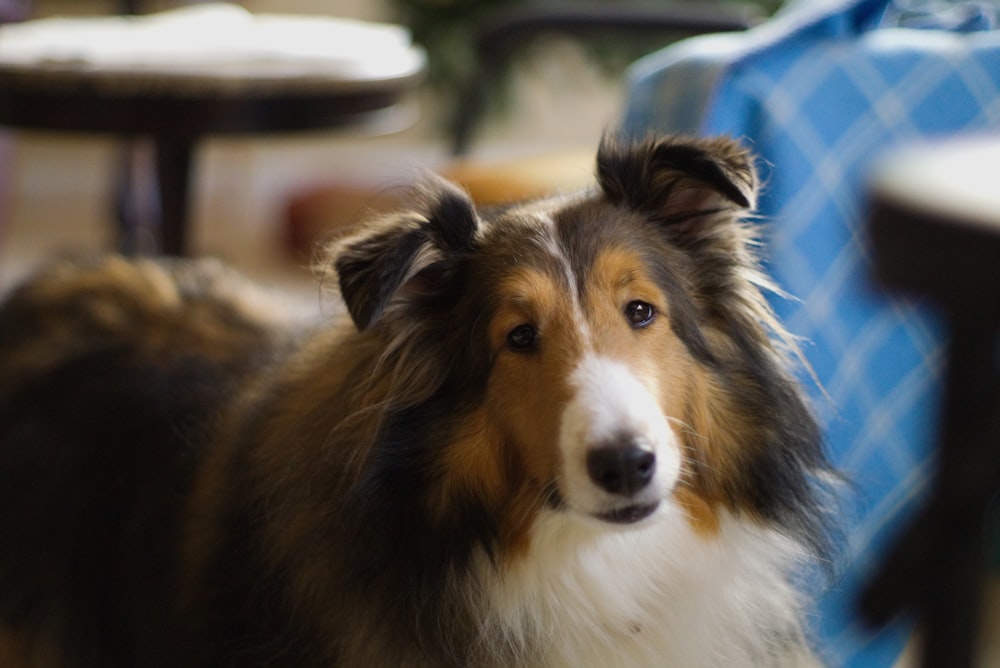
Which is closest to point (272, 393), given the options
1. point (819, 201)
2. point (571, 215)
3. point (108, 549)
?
point (108, 549)

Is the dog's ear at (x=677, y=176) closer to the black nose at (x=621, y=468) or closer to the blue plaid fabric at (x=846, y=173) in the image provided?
the blue plaid fabric at (x=846, y=173)

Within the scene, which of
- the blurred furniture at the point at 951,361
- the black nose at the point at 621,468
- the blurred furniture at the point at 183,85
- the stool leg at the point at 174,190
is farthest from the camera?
the stool leg at the point at 174,190

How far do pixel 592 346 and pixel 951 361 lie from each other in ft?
2.27

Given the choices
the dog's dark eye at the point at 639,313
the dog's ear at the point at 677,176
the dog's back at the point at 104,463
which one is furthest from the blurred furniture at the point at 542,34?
the dog's dark eye at the point at 639,313

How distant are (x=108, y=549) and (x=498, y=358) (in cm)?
98

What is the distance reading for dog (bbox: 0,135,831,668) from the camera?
1536 mm

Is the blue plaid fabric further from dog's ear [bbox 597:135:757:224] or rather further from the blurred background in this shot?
the blurred background

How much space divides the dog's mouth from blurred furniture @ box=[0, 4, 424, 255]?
1.70 metres

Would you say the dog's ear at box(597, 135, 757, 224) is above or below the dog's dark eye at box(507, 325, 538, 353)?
above

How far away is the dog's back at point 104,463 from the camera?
2074 mm

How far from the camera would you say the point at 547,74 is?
654 centimetres

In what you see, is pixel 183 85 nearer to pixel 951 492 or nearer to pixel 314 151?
pixel 951 492

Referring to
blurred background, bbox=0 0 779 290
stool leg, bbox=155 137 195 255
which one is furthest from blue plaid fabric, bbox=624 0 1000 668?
blurred background, bbox=0 0 779 290

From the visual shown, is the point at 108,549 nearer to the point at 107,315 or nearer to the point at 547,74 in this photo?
the point at 107,315
